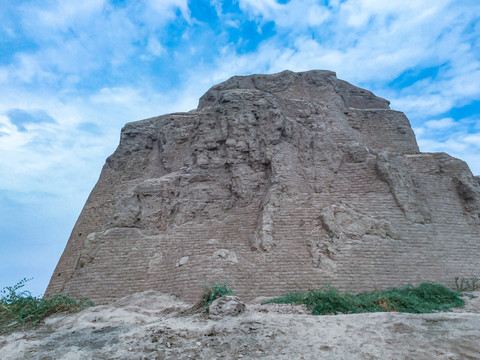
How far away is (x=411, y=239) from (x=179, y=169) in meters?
8.04

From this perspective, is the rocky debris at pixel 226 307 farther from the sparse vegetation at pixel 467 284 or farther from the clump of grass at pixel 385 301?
the sparse vegetation at pixel 467 284

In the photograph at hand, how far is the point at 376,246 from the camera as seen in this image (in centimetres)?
891

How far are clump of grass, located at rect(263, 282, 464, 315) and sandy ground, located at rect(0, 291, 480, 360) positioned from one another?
1642 mm

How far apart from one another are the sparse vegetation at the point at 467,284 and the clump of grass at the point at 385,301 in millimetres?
688

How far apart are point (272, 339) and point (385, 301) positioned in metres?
3.70

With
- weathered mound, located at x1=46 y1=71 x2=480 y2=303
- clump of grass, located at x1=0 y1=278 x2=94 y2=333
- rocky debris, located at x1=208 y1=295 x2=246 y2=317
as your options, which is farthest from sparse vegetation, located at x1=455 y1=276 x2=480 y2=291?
clump of grass, located at x1=0 y1=278 x2=94 y2=333

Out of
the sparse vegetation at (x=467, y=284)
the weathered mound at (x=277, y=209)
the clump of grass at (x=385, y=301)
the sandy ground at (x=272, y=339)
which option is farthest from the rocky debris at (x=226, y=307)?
the sparse vegetation at (x=467, y=284)

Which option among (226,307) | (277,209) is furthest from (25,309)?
(277,209)

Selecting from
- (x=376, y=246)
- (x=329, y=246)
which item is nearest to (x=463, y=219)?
(x=376, y=246)

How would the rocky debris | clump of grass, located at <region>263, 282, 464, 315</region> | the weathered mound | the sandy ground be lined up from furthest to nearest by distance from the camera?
the weathered mound, clump of grass, located at <region>263, 282, 464, 315</region>, the rocky debris, the sandy ground

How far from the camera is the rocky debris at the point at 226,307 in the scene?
4.54 metres

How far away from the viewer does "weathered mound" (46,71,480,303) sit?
342 inches

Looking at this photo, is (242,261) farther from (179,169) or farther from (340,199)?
(179,169)

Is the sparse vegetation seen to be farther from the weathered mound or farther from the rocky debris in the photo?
the rocky debris
